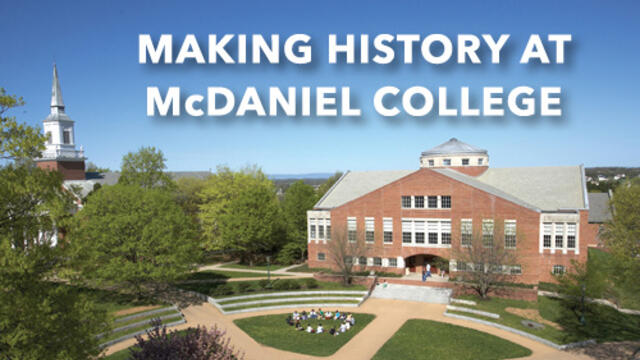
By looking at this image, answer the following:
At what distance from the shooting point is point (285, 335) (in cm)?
2872

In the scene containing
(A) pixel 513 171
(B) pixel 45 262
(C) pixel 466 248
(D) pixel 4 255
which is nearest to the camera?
(D) pixel 4 255

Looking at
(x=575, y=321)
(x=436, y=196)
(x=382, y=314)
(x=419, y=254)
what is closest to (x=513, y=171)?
(x=436, y=196)

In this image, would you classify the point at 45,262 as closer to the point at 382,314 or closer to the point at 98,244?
the point at 98,244

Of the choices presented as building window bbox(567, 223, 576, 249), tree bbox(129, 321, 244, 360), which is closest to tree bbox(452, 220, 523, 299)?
building window bbox(567, 223, 576, 249)

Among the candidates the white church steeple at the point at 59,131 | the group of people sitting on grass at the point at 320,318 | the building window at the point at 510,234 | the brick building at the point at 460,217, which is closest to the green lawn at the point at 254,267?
the brick building at the point at 460,217

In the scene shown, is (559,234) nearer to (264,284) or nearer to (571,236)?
(571,236)

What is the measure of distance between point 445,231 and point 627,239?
1707cm

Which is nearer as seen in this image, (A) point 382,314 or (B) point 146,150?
(A) point 382,314

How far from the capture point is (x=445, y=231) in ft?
137

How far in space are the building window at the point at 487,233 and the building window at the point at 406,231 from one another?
7.75m

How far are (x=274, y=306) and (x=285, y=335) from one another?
261 inches

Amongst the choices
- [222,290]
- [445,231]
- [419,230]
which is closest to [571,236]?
[445,231]

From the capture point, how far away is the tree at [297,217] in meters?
54.6

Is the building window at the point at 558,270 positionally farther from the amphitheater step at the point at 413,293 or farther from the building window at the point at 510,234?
the amphitheater step at the point at 413,293
